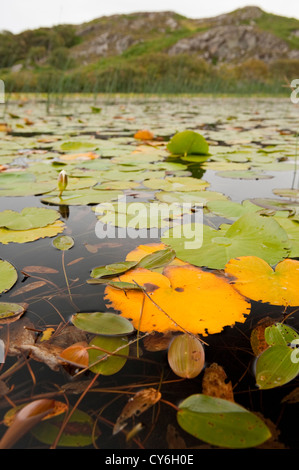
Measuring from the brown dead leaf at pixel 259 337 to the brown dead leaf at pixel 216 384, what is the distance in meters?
0.07

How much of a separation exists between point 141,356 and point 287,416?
0.61 feet

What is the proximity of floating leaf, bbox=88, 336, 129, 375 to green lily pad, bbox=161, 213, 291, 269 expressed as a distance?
0.26 m

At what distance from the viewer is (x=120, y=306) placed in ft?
1.64

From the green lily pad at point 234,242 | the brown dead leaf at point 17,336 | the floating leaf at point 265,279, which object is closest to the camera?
the brown dead leaf at point 17,336

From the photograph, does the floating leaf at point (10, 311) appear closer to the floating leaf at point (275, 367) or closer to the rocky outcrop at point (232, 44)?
the floating leaf at point (275, 367)

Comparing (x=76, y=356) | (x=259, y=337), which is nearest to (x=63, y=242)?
(x=76, y=356)

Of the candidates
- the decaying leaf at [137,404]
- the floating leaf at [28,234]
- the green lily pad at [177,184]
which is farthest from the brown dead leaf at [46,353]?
the green lily pad at [177,184]

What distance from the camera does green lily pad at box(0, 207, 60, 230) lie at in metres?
0.78

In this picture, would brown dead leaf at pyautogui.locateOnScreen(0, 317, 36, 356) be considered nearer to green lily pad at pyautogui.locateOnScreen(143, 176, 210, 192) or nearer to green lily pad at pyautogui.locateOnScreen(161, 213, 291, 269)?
green lily pad at pyautogui.locateOnScreen(161, 213, 291, 269)

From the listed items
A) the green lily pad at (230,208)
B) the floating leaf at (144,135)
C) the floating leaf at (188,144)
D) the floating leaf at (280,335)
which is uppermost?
the floating leaf at (144,135)

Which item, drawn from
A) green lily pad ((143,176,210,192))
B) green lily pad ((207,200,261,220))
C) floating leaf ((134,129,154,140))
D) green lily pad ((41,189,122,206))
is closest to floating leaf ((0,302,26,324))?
green lily pad ((41,189,122,206))

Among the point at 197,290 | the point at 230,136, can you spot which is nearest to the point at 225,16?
the point at 230,136

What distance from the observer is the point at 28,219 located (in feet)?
2.68

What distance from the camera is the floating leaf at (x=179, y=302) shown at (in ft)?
1.51
